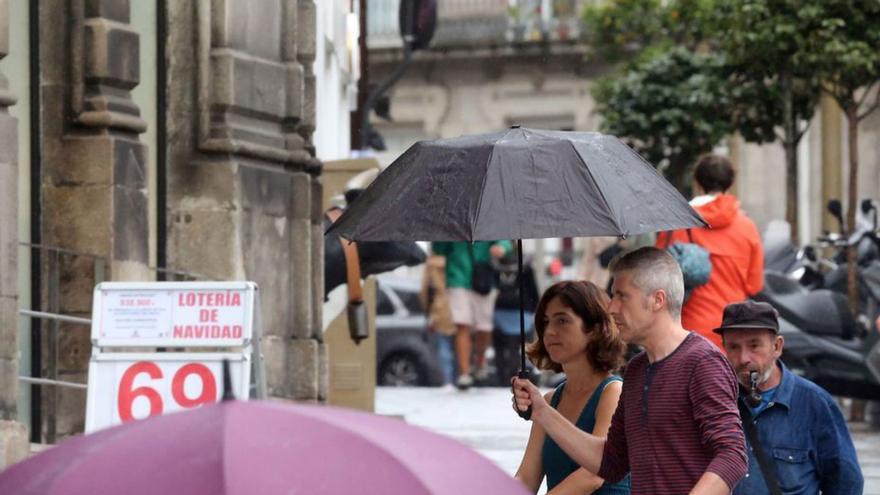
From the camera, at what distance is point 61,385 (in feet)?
38.7

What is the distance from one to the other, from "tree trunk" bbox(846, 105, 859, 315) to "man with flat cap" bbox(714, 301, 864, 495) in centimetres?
1050

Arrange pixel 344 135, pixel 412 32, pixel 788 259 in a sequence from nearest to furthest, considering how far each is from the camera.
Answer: pixel 788 259 → pixel 344 135 → pixel 412 32

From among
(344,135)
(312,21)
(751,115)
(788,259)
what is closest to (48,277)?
(312,21)

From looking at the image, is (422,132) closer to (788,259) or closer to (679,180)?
(679,180)

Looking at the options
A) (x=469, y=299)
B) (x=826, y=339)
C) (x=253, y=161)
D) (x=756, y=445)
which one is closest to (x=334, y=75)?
(x=469, y=299)

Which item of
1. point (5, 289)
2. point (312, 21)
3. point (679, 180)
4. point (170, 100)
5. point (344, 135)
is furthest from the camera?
point (679, 180)

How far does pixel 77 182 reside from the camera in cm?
1213

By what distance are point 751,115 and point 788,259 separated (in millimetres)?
9812

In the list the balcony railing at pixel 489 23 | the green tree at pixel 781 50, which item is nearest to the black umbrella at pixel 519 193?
the green tree at pixel 781 50

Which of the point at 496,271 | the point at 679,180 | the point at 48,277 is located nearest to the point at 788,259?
the point at 496,271

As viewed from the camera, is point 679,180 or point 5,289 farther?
point 679,180

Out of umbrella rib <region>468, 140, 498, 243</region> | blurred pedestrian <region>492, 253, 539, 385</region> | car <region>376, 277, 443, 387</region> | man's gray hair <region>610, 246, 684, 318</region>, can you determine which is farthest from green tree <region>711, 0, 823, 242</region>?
man's gray hair <region>610, 246, 684, 318</region>

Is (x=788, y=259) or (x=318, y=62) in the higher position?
(x=318, y=62)

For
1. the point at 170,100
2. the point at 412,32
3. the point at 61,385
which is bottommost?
the point at 61,385
